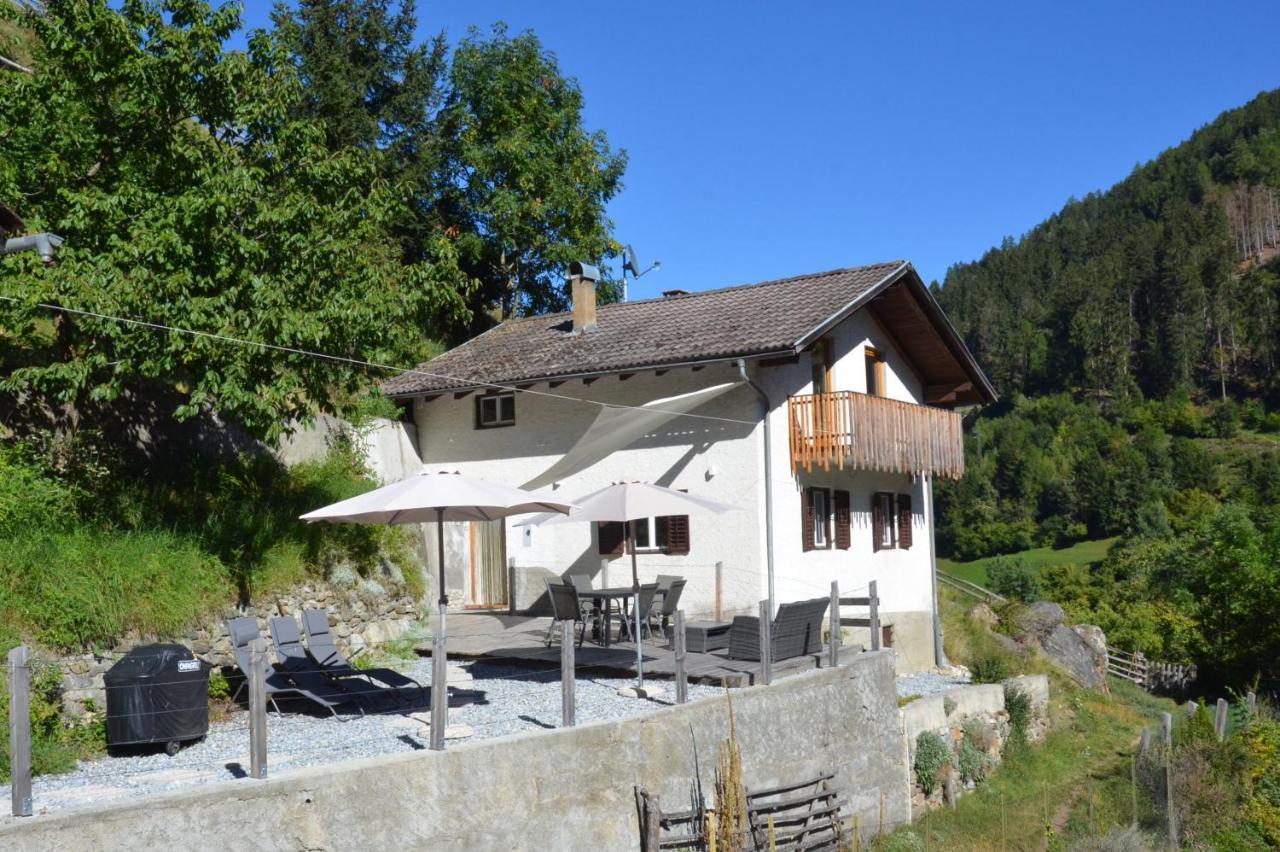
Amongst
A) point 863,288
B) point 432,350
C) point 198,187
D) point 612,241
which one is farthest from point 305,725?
point 612,241

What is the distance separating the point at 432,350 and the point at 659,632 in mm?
13163

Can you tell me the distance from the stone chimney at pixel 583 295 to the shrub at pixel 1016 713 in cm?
941

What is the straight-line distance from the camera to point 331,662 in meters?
11.7

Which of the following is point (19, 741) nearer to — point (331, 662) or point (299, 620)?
point (331, 662)

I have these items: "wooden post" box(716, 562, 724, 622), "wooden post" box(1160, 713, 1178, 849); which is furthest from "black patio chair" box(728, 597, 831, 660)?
"wooden post" box(1160, 713, 1178, 849)

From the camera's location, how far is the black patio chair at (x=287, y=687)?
10.5 meters

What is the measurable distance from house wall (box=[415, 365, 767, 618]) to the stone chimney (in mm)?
2102

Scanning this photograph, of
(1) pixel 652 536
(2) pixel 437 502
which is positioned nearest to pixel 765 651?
(2) pixel 437 502

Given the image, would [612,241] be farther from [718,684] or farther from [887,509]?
[718,684]

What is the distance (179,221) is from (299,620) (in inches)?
180

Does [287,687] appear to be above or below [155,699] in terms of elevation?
below

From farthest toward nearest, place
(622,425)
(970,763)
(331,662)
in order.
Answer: (622,425) < (970,763) < (331,662)

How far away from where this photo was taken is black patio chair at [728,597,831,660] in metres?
12.7

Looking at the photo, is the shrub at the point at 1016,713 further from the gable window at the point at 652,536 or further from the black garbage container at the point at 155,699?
the black garbage container at the point at 155,699
